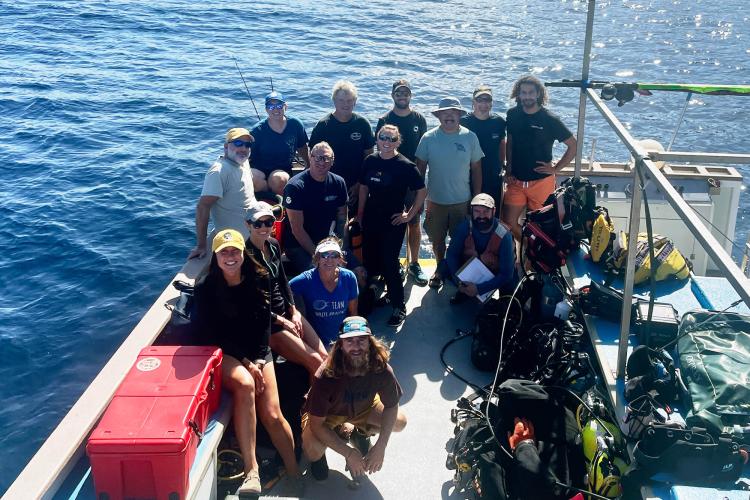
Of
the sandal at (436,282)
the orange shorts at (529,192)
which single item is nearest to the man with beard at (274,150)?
the sandal at (436,282)

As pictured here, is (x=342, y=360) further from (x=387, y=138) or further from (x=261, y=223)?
(x=387, y=138)

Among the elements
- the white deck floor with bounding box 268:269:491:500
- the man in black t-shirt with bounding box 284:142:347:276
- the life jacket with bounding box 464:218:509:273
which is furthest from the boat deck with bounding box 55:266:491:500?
the man in black t-shirt with bounding box 284:142:347:276

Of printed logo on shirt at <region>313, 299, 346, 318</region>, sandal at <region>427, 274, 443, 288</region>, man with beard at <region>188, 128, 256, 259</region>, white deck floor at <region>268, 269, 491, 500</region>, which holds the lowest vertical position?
white deck floor at <region>268, 269, 491, 500</region>

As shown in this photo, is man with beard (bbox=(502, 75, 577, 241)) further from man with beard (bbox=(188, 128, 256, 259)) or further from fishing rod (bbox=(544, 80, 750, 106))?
man with beard (bbox=(188, 128, 256, 259))

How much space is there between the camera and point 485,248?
21.6 ft

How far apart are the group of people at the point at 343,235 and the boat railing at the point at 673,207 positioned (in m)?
1.41

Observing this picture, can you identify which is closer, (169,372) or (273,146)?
(169,372)

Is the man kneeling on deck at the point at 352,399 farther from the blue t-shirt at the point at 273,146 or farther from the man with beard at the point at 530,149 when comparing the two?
the man with beard at the point at 530,149

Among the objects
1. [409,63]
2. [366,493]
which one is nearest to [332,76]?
[409,63]

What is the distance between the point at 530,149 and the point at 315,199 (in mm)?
2254

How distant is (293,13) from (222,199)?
22.9 m

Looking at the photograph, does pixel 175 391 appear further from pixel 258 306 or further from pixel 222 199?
pixel 222 199

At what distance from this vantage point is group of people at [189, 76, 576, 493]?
4793 mm

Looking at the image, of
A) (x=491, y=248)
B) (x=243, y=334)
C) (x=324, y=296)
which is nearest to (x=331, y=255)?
(x=324, y=296)
